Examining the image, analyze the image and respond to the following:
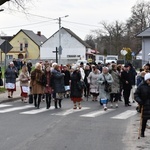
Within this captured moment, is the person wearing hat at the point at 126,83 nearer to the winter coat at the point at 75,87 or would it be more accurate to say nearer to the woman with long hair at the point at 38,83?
the winter coat at the point at 75,87

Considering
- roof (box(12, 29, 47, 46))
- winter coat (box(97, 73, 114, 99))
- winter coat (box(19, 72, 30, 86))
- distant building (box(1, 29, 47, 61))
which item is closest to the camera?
winter coat (box(97, 73, 114, 99))

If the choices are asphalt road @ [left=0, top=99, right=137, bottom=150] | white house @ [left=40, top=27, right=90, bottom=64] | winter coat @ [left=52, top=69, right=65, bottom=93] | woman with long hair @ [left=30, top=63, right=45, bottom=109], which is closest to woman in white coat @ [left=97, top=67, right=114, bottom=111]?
asphalt road @ [left=0, top=99, right=137, bottom=150]

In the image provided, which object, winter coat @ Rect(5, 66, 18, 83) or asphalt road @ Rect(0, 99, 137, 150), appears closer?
asphalt road @ Rect(0, 99, 137, 150)

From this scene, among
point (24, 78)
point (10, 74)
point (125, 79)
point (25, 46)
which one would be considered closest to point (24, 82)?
point (24, 78)

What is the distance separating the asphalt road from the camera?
10.0 m

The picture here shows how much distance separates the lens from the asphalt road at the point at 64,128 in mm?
10031

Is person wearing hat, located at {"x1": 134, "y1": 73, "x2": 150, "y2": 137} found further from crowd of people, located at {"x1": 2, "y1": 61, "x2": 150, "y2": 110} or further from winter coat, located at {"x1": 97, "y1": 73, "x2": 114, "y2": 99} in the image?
winter coat, located at {"x1": 97, "y1": 73, "x2": 114, "y2": 99}

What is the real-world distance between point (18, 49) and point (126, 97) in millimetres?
90613

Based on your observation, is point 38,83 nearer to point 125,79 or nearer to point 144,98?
point 125,79

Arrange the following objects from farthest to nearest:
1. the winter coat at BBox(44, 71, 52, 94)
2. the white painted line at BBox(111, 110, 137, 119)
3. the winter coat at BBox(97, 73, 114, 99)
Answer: the winter coat at BBox(97, 73, 114, 99) → the winter coat at BBox(44, 71, 52, 94) → the white painted line at BBox(111, 110, 137, 119)

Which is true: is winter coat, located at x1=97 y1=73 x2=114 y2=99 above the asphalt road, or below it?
above

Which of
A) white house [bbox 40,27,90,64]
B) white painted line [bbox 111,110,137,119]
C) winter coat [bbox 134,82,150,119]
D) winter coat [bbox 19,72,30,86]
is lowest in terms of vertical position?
white painted line [bbox 111,110,137,119]

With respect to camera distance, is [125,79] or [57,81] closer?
[57,81]

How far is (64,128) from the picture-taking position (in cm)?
1259
